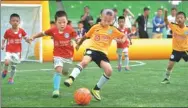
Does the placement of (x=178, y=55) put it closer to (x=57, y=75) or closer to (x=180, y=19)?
(x=180, y=19)

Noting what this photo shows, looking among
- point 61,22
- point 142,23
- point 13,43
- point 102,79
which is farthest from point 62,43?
point 142,23

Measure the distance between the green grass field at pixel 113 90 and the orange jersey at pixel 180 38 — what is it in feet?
2.81

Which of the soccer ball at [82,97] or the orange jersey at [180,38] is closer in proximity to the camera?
the soccer ball at [82,97]

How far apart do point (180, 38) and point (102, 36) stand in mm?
2798

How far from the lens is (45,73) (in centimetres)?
1384

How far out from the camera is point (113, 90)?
10016 mm

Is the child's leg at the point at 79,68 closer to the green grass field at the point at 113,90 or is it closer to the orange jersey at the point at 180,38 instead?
the green grass field at the point at 113,90

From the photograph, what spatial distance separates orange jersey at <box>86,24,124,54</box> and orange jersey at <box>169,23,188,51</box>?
236cm

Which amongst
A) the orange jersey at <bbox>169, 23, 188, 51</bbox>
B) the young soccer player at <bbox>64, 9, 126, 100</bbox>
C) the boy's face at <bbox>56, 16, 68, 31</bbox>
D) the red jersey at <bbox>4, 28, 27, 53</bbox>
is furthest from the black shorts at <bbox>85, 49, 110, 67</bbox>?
the red jersey at <bbox>4, 28, 27, 53</bbox>

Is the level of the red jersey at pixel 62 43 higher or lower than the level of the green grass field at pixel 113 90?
higher

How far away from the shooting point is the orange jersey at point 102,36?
930 cm

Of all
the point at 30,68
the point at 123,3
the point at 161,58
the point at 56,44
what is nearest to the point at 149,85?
the point at 56,44

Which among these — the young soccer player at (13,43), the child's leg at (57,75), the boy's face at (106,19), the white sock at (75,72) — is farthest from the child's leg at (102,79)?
the young soccer player at (13,43)

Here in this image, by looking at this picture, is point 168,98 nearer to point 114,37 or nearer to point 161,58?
point 114,37
